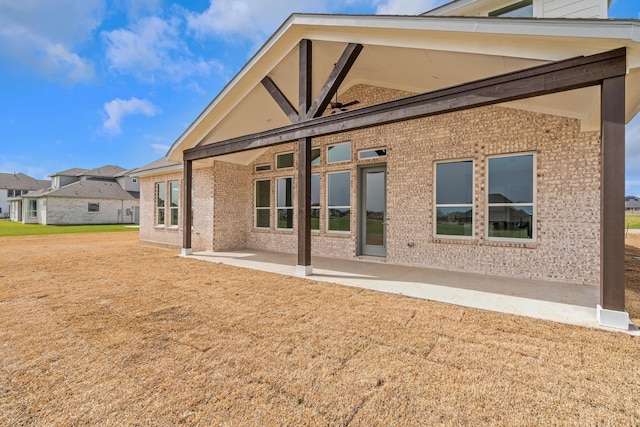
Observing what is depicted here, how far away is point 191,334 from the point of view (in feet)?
10.7

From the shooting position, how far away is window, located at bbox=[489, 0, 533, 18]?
6.50m

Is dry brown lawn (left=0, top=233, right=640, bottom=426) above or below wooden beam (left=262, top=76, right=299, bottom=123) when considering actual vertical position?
below

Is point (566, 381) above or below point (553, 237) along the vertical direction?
below

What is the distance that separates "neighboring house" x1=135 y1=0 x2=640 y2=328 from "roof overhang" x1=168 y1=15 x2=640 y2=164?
0.02 metres

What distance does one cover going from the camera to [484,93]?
4.05 meters

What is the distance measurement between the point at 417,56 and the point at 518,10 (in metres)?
3.44

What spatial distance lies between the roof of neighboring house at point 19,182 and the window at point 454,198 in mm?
62033

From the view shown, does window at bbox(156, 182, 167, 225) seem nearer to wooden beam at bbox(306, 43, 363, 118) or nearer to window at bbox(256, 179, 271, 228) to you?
window at bbox(256, 179, 271, 228)

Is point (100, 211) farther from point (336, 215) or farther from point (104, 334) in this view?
point (104, 334)

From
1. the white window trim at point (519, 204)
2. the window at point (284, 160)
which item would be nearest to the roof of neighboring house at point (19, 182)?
the window at point (284, 160)

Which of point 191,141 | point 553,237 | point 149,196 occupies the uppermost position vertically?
point 191,141

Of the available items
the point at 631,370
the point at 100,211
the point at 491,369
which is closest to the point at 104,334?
the point at 491,369

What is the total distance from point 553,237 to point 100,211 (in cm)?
3597

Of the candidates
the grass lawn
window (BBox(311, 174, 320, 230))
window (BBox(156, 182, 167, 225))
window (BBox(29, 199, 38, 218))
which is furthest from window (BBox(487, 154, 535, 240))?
window (BBox(29, 199, 38, 218))
